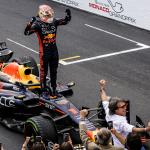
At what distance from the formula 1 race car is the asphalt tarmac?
0.41 meters

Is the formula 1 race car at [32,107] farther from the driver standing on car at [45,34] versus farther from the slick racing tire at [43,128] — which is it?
the driver standing on car at [45,34]

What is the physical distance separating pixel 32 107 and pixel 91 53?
19.9 feet

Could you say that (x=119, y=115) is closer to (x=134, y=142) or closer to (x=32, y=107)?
(x=134, y=142)

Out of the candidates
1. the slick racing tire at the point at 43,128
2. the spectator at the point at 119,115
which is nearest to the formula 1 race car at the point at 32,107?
the slick racing tire at the point at 43,128

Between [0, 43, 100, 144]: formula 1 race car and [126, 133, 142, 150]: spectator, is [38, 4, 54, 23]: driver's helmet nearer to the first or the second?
[0, 43, 100, 144]: formula 1 race car

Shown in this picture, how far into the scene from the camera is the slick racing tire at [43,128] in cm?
1056

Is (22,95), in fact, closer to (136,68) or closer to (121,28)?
(136,68)

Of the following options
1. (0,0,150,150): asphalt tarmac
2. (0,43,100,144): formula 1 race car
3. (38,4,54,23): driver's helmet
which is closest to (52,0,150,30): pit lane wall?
(0,0,150,150): asphalt tarmac

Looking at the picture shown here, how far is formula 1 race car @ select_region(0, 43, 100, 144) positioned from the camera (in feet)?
35.2

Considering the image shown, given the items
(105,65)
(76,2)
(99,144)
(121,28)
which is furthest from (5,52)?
(76,2)

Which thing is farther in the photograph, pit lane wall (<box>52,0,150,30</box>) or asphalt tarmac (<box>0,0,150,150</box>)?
pit lane wall (<box>52,0,150,30</box>)

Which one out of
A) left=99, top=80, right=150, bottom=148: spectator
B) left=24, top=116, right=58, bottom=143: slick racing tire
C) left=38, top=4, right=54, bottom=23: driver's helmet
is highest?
left=38, top=4, right=54, bottom=23: driver's helmet

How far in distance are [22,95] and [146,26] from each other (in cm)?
899

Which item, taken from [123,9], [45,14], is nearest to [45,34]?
[45,14]
